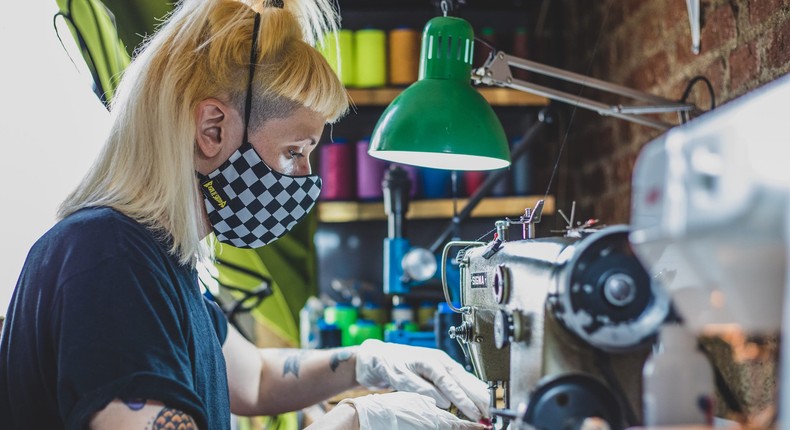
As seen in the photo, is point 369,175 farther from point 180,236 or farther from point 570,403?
point 570,403

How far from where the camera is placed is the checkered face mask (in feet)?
4.75

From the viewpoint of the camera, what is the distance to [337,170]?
3105 millimetres

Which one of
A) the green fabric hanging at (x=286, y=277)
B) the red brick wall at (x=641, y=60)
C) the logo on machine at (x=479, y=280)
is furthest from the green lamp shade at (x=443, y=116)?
the green fabric hanging at (x=286, y=277)

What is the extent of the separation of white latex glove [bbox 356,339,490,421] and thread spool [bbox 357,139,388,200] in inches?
53.1

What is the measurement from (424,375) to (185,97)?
711 millimetres

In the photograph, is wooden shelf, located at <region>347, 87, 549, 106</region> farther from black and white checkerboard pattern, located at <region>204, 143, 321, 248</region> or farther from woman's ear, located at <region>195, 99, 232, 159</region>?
woman's ear, located at <region>195, 99, 232, 159</region>

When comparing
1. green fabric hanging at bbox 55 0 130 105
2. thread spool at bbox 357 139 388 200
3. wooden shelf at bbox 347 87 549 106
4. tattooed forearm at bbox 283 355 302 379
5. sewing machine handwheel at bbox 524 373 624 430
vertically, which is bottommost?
tattooed forearm at bbox 283 355 302 379

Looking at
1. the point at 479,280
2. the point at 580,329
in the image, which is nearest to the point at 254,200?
the point at 479,280

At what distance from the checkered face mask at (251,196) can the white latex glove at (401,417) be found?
40cm

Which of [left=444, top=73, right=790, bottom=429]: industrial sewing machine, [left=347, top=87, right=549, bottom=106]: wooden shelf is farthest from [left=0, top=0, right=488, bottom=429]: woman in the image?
[left=347, top=87, right=549, bottom=106]: wooden shelf

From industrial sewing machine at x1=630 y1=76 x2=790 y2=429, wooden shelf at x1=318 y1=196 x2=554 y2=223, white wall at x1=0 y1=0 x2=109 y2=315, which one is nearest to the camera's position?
industrial sewing machine at x1=630 y1=76 x2=790 y2=429

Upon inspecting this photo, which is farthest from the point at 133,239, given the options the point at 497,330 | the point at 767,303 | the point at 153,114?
the point at 767,303

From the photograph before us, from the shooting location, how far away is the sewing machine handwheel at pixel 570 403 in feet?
2.78

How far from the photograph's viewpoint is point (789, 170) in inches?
19.8
